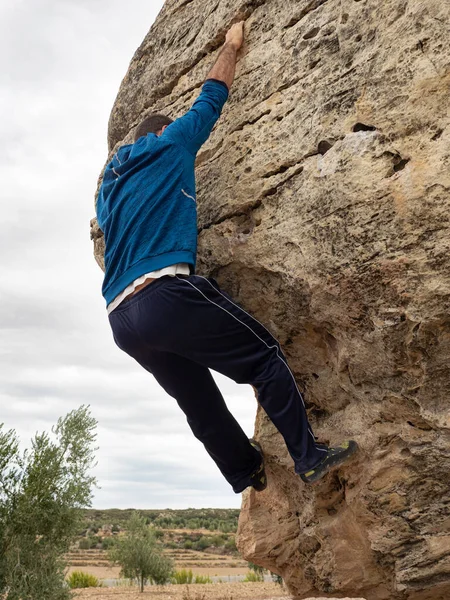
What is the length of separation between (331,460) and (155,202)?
214 centimetres

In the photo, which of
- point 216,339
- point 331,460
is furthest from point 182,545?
point 216,339

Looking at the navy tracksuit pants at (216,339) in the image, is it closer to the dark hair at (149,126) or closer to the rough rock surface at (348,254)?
the rough rock surface at (348,254)

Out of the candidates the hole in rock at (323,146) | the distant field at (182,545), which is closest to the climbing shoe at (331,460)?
the hole in rock at (323,146)

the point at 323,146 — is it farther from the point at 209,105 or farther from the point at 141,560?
the point at 141,560

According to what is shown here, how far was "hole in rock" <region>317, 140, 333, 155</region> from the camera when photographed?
4.06 metres

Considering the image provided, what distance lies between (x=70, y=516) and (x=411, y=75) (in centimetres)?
1197

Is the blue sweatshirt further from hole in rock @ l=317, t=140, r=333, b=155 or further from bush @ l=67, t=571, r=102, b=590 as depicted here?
bush @ l=67, t=571, r=102, b=590

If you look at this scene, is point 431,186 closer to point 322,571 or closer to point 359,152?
point 359,152

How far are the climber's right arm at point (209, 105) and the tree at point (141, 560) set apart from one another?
24.0m

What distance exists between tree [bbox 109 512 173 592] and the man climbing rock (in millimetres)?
22839

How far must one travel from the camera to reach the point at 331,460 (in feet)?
13.5

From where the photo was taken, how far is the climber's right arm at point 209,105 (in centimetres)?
443

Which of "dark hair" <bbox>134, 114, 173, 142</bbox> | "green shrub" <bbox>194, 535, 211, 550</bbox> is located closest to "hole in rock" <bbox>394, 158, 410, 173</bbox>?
"dark hair" <bbox>134, 114, 173, 142</bbox>

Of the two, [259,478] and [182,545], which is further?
[182,545]
